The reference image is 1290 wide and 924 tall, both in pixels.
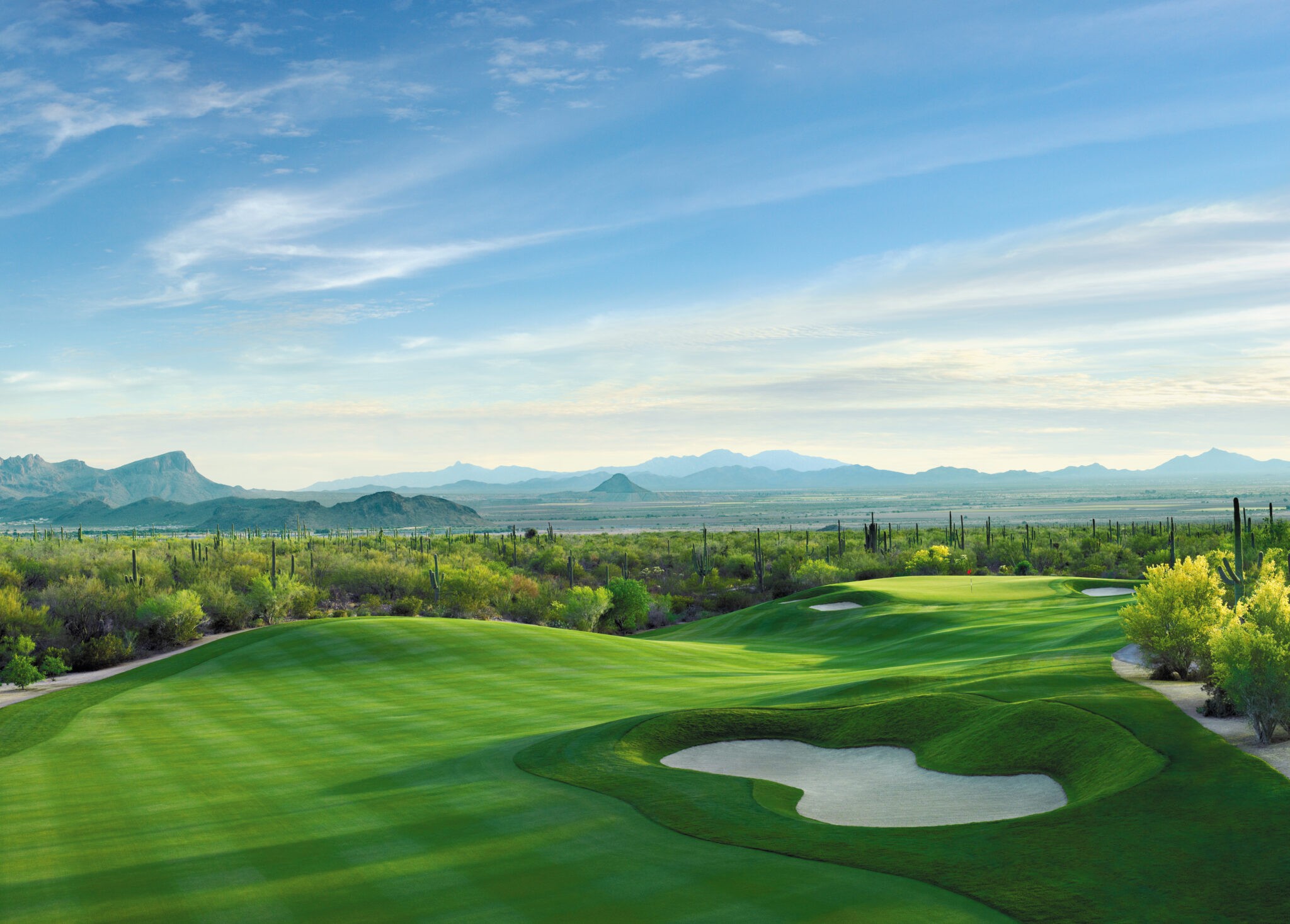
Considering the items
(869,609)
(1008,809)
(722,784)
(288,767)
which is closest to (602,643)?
(869,609)

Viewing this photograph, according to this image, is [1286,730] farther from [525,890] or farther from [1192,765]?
[525,890]

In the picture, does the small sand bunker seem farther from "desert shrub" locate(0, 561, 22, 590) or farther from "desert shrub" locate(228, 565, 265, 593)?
"desert shrub" locate(0, 561, 22, 590)

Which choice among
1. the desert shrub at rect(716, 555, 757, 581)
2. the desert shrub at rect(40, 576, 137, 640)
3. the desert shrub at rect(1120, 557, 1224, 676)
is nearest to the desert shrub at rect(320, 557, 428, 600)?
the desert shrub at rect(40, 576, 137, 640)

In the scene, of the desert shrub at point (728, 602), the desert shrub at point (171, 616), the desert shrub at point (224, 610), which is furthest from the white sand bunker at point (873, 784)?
the desert shrub at point (728, 602)

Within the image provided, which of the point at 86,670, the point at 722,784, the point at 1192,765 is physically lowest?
the point at 86,670

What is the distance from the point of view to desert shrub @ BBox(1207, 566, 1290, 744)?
1141 centimetres

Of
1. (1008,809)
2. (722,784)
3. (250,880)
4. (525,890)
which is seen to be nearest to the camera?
(525,890)

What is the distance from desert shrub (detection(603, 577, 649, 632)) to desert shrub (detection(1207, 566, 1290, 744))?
4342 cm

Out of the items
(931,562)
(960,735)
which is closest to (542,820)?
(960,735)

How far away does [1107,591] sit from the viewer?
48.6 metres

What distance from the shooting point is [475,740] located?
18.1m

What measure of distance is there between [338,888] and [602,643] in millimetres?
24614

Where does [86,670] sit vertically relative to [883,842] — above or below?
below

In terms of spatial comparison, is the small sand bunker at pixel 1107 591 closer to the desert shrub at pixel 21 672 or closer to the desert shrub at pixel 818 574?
the desert shrub at pixel 818 574
